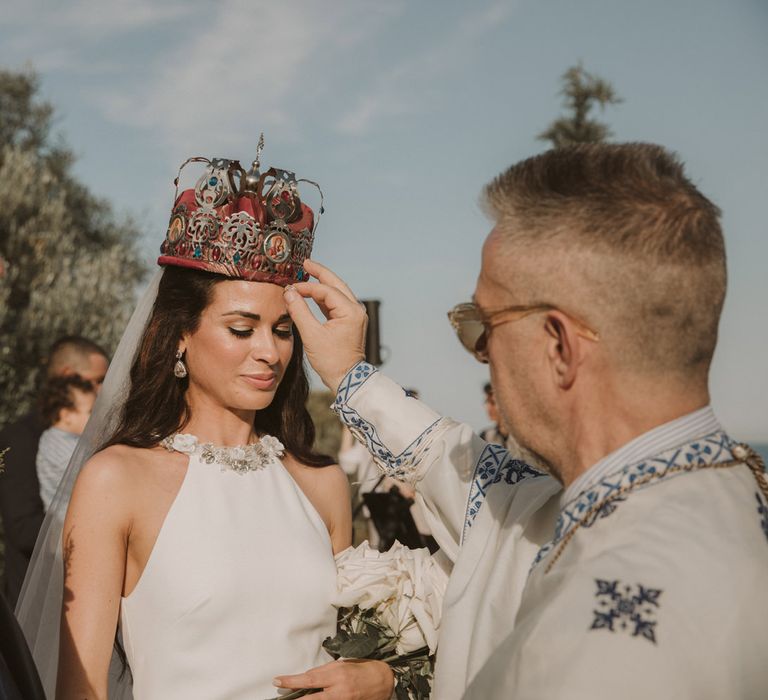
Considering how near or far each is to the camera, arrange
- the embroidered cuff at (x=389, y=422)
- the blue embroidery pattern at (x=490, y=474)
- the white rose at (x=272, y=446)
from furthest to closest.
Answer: the white rose at (x=272, y=446) → the embroidered cuff at (x=389, y=422) → the blue embroidery pattern at (x=490, y=474)

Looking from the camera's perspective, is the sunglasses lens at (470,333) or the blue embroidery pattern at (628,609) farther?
the sunglasses lens at (470,333)

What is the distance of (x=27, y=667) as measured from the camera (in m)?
1.90

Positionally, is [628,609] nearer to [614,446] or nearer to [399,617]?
[614,446]

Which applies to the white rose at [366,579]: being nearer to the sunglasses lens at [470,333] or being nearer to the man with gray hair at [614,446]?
the man with gray hair at [614,446]

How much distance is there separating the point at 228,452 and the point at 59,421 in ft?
11.0

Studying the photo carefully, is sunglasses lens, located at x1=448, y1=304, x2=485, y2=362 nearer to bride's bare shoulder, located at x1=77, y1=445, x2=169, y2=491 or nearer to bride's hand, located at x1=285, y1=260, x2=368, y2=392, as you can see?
bride's hand, located at x1=285, y1=260, x2=368, y2=392

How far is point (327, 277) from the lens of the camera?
2.92 metres

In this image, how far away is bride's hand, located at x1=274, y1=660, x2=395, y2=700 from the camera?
2.71m

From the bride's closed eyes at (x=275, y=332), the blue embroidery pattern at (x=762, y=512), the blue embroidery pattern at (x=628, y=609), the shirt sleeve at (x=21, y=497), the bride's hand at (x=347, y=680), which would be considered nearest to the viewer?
the blue embroidery pattern at (x=628, y=609)

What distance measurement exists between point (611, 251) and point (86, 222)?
45.9 ft

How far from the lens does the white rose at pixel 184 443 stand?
3148 mm

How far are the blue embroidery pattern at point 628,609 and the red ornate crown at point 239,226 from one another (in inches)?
74.9

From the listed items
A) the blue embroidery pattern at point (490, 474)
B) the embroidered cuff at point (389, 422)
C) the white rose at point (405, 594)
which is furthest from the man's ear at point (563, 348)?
the white rose at point (405, 594)

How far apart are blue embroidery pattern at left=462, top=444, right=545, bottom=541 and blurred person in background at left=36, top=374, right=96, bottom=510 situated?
161 inches
